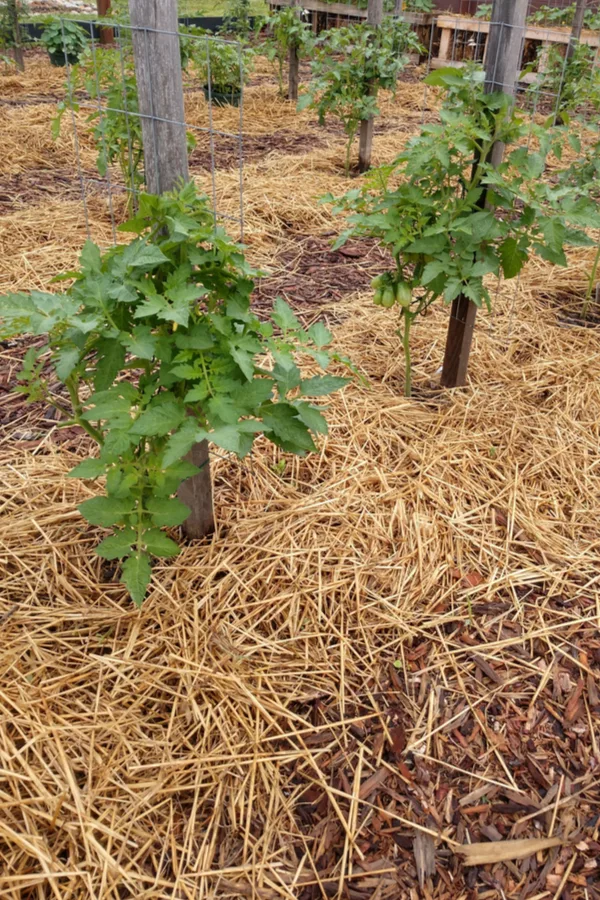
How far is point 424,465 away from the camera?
2.45 metres

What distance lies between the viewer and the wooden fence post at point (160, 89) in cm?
169

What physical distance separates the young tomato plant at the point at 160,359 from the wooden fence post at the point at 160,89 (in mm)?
142

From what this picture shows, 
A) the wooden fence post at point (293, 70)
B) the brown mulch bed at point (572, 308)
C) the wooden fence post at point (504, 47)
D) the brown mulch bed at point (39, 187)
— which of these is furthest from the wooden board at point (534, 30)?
the wooden fence post at point (504, 47)

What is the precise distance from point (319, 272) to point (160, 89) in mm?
2347

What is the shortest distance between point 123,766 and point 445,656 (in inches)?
30.8

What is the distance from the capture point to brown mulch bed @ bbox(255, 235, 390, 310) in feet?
12.4

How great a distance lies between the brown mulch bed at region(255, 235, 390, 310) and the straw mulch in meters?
1.16

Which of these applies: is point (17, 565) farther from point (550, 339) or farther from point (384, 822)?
point (550, 339)

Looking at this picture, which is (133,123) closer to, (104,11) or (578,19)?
(578,19)

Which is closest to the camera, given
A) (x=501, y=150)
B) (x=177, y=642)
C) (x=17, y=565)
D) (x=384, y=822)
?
(x=384, y=822)

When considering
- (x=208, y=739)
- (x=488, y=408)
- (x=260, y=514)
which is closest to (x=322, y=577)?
(x=260, y=514)

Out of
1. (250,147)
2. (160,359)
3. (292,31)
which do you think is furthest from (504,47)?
(292,31)

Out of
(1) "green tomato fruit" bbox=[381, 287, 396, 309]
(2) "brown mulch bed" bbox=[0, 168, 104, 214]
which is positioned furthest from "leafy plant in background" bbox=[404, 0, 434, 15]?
(1) "green tomato fruit" bbox=[381, 287, 396, 309]

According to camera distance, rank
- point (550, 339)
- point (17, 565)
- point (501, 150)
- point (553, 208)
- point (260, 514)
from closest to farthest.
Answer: point (17, 565), point (260, 514), point (553, 208), point (501, 150), point (550, 339)
